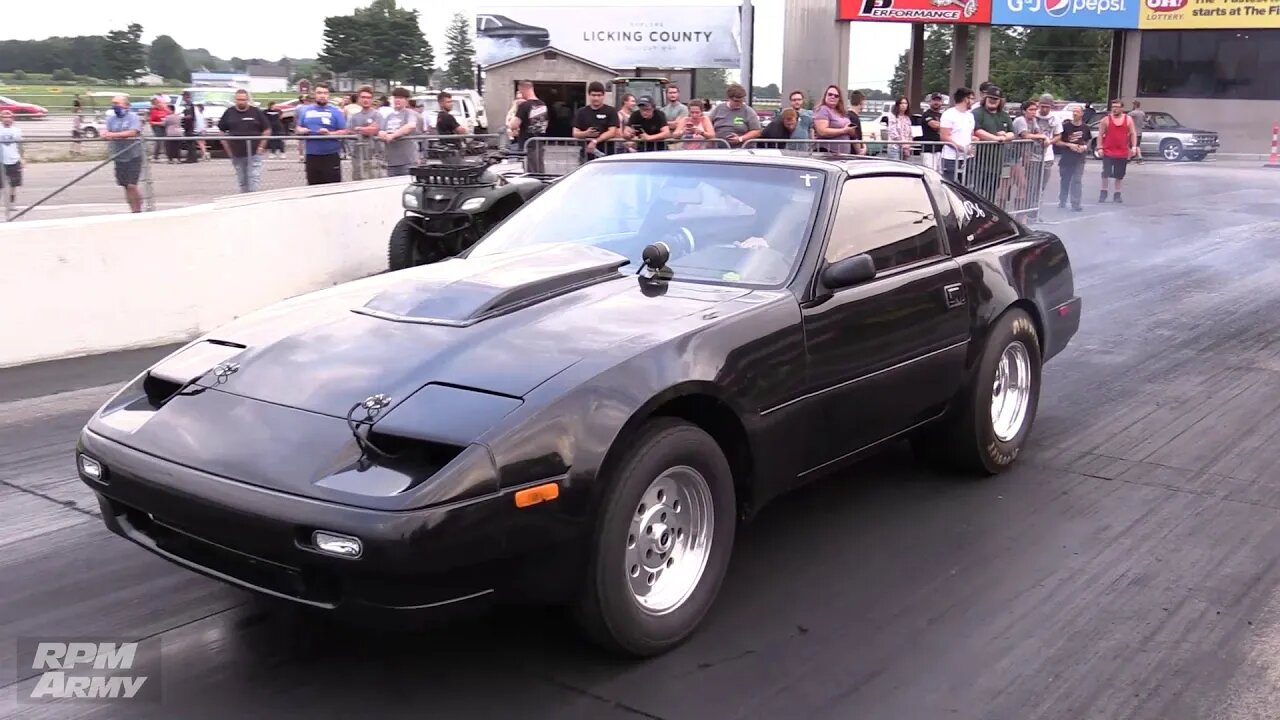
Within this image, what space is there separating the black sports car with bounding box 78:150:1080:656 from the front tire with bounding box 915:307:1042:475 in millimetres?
19

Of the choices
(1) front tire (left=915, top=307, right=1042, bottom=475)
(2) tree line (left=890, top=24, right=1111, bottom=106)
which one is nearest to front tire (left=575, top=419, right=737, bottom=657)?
(1) front tire (left=915, top=307, right=1042, bottom=475)

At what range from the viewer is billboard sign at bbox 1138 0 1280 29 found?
37375mm

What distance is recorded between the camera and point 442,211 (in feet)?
35.0

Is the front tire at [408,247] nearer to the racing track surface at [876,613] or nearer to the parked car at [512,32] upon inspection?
the racing track surface at [876,613]

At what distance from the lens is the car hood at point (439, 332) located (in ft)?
10.7

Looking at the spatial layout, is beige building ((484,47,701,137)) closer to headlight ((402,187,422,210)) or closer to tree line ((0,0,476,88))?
tree line ((0,0,476,88))

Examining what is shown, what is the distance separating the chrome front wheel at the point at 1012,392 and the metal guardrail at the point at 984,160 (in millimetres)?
7633

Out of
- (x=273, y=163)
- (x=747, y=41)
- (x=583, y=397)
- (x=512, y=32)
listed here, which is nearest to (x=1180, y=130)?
(x=747, y=41)

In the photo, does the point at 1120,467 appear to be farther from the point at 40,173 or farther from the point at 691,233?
the point at 40,173

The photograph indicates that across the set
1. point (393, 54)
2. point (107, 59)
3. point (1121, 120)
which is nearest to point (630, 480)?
point (1121, 120)

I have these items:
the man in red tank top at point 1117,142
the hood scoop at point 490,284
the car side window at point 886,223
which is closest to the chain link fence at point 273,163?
the car side window at point 886,223

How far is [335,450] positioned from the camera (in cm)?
303

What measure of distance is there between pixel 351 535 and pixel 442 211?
319 inches

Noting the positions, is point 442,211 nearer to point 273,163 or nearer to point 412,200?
point 412,200
